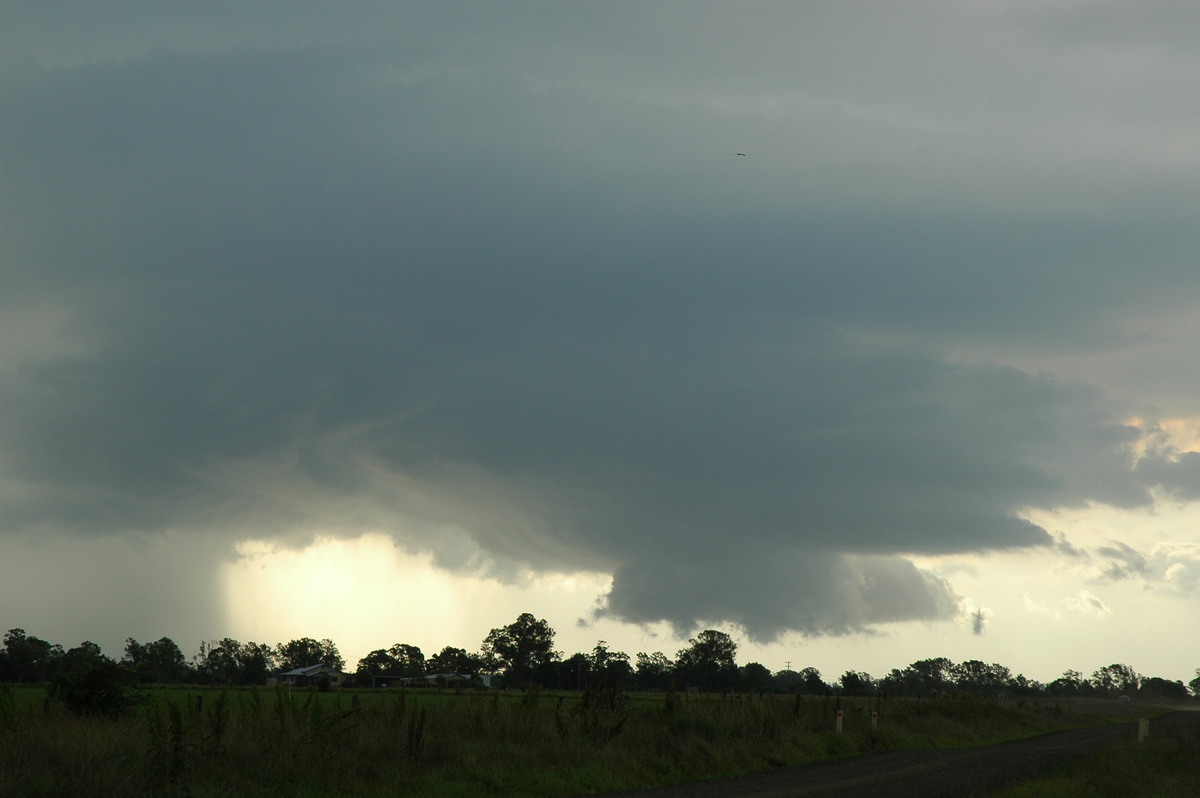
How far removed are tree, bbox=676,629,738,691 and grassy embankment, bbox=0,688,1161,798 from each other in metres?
145

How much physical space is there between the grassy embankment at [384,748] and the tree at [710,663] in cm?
14537

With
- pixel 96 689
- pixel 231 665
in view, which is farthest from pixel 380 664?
pixel 96 689

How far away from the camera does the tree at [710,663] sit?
579 feet

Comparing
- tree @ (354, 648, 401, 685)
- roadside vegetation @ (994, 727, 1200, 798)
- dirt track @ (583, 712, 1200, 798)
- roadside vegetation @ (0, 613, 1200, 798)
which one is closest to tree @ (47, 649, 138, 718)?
roadside vegetation @ (0, 613, 1200, 798)

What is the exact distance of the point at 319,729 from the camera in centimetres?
2034

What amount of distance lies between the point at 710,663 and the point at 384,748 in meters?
172

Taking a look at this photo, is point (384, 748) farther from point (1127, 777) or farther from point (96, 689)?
point (1127, 777)

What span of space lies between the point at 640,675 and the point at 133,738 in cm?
16326

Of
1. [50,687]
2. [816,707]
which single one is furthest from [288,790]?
[816,707]

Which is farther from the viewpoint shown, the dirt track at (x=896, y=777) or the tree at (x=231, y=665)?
the tree at (x=231, y=665)

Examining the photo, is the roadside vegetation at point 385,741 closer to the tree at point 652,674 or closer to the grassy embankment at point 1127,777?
the grassy embankment at point 1127,777

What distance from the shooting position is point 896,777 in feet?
83.1

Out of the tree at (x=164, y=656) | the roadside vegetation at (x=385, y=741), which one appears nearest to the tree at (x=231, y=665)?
the tree at (x=164, y=656)

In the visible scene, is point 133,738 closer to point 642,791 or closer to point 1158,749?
point 642,791
